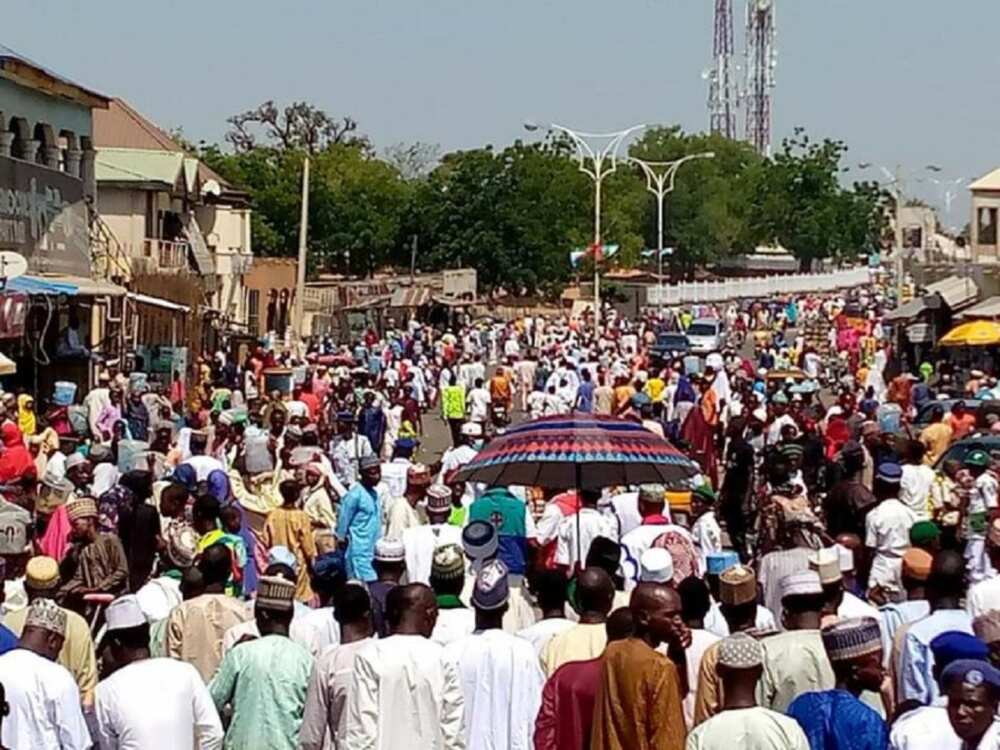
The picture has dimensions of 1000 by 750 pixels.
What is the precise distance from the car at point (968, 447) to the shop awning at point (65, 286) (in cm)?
1285

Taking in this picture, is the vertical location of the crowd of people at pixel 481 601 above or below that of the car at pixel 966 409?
below

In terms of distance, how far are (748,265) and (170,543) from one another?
138 m

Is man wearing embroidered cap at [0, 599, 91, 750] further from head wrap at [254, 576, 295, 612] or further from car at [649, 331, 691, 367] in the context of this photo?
car at [649, 331, 691, 367]

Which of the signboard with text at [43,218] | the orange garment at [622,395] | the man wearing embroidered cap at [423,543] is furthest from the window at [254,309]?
the man wearing embroidered cap at [423,543]

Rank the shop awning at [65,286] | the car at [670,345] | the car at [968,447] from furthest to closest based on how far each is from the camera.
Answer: the car at [670,345]
the shop awning at [65,286]
the car at [968,447]

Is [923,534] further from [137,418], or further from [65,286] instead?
[65,286]

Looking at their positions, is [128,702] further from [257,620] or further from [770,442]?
[770,442]

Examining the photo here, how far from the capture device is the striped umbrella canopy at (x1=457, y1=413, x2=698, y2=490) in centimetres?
1297

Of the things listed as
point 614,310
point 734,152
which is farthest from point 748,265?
point 614,310

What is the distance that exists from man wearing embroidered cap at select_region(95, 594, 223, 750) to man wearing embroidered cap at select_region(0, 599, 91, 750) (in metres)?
0.10

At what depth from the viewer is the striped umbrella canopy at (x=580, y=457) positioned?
13.0 m

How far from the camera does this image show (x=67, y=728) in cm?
791

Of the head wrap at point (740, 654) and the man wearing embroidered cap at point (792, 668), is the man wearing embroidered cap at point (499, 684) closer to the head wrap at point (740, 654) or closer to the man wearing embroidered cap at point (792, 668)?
the man wearing embroidered cap at point (792, 668)

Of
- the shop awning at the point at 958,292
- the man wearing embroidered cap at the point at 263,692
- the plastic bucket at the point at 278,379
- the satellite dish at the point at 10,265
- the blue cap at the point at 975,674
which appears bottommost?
the man wearing embroidered cap at the point at 263,692
